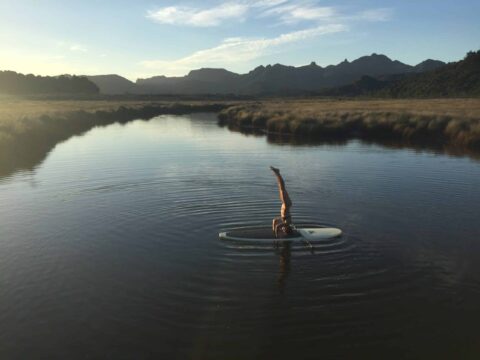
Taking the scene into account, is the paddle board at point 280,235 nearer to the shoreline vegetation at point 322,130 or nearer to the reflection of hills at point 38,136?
the reflection of hills at point 38,136

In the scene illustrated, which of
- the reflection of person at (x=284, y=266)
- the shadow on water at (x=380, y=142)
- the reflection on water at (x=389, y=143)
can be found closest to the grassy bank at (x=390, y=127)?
the shadow on water at (x=380, y=142)

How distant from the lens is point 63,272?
15.4 meters

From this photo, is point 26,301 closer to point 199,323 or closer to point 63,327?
point 63,327

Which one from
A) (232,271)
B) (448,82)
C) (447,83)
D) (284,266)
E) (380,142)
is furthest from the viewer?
(448,82)

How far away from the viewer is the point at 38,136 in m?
51.5

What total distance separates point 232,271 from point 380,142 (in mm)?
39164

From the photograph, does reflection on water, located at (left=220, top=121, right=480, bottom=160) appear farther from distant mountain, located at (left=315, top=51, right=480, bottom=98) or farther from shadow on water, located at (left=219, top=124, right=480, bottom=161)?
distant mountain, located at (left=315, top=51, right=480, bottom=98)

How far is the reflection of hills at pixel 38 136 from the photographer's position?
3780 centimetres

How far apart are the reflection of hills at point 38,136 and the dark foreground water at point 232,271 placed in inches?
321

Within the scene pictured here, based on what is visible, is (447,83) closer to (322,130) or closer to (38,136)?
(322,130)

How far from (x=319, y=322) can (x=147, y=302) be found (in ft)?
15.4

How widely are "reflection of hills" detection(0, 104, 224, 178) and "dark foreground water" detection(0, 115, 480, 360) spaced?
815 cm

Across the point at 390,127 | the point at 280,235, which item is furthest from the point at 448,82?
the point at 280,235

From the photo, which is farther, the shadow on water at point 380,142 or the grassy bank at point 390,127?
the grassy bank at point 390,127
